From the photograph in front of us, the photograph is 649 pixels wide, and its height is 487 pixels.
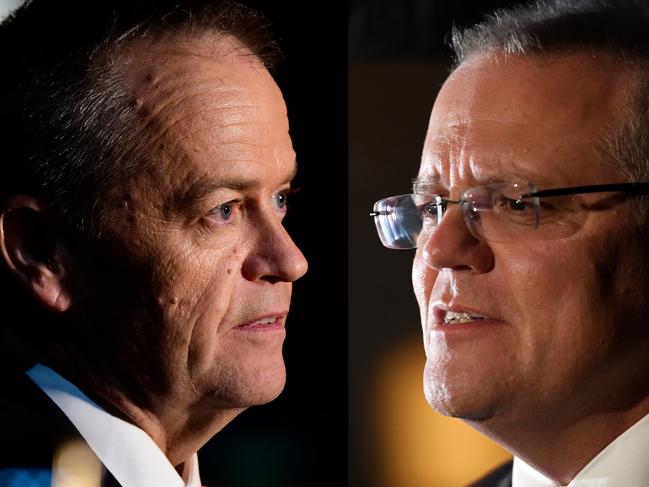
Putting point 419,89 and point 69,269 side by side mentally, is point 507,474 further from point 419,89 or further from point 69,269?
point 69,269

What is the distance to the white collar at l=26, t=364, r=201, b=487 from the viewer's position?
1.92m

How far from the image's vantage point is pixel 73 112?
6.15 ft

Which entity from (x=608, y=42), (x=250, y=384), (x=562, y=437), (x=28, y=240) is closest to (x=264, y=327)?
(x=250, y=384)

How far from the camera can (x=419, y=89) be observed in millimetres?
2307

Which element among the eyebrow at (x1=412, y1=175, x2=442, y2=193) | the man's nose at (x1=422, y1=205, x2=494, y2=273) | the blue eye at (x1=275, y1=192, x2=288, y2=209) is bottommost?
the man's nose at (x1=422, y1=205, x2=494, y2=273)

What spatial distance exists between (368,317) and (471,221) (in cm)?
45

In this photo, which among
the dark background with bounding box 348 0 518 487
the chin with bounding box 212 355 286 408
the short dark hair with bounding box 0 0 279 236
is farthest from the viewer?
the dark background with bounding box 348 0 518 487

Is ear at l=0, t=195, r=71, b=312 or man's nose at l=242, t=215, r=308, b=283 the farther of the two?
man's nose at l=242, t=215, r=308, b=283

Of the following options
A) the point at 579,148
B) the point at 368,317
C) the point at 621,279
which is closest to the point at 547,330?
the point at 621,279

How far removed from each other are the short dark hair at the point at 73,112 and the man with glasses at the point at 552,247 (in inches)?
23.9

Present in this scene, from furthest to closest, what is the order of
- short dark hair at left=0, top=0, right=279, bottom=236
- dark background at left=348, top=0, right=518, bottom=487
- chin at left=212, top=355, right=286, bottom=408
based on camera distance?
dark background at left=348, top=0, right=518, bottom=487 → chin at left=212, top=355, right=286, bottom=408 → short dark hair at left=0, top=0, right=279, bottom=236

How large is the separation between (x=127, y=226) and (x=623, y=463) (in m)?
1.00

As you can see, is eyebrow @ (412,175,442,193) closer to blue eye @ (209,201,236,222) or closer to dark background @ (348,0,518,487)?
dark background @ (348,0,518,487)

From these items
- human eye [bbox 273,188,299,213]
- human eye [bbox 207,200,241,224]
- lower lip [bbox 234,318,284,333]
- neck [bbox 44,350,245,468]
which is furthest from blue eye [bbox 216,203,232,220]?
neck [bbox 44,350,245,468]
